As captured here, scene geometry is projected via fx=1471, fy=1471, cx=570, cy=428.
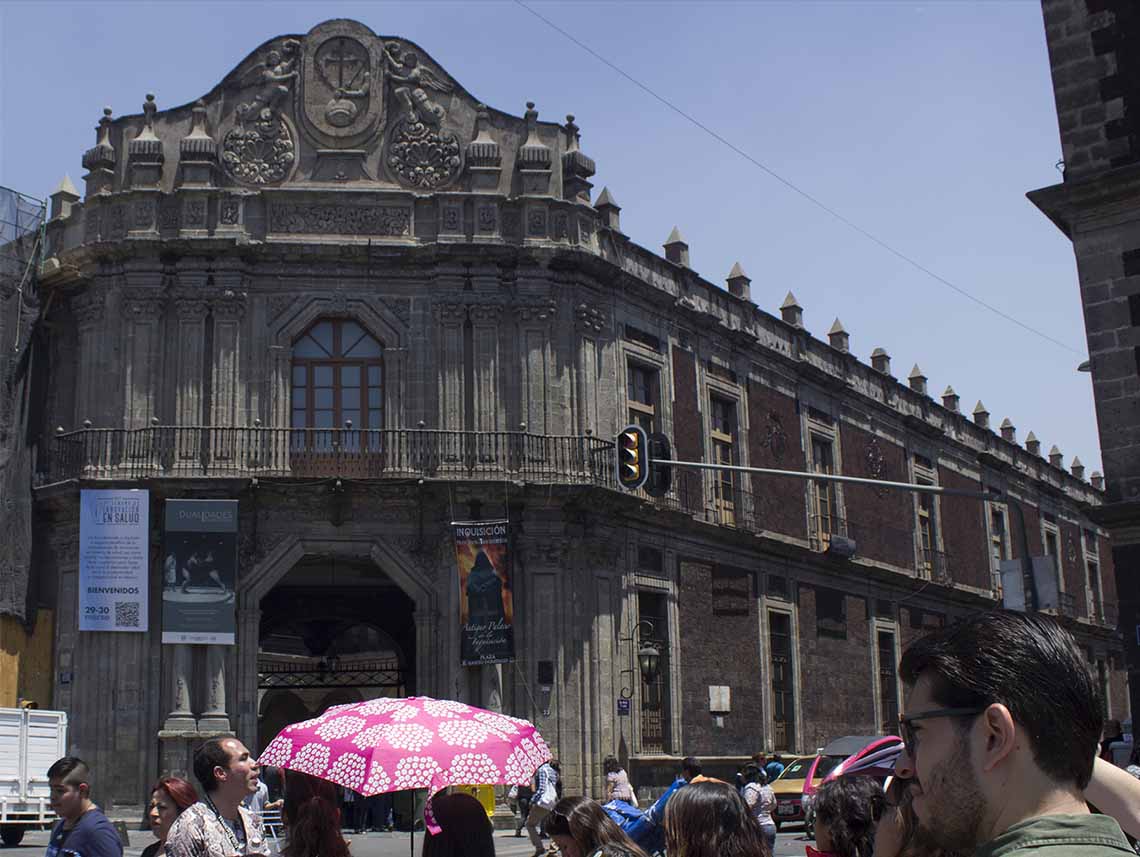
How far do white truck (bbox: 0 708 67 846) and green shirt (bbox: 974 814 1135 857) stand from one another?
22813 millimetres

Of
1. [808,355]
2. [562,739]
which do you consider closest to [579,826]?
[562,739]

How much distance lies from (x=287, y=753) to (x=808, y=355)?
2930 centimetres

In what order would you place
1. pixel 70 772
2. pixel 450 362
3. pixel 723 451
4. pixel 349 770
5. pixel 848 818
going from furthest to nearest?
pixel 723 451
pixel 450 362
pixel 349 770
pixel 70 772
pixel 848 818

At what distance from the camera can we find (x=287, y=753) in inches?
383

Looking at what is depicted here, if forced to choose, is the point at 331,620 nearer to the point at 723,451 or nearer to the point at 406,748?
the point at 723,451

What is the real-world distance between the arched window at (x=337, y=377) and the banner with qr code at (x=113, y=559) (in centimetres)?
343

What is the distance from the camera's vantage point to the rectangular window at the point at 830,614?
36.0 meters

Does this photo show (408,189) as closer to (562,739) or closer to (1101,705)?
(562,739)

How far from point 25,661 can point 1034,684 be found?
2684 cm

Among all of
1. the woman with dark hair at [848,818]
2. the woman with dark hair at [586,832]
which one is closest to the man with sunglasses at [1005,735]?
the woman with dark hair at [848,818]

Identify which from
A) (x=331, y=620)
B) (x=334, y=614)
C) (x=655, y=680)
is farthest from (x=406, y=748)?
(x=331, y=620)

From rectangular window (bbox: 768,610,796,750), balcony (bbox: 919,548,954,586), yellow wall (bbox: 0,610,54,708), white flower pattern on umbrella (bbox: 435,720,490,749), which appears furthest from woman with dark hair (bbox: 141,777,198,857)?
balcony (bbox: 919,548,954,586)

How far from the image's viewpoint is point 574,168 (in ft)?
95.9

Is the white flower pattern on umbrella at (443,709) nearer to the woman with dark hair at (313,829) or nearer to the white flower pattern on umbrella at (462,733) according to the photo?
the white flower pattern on umbrella at (462,733)
